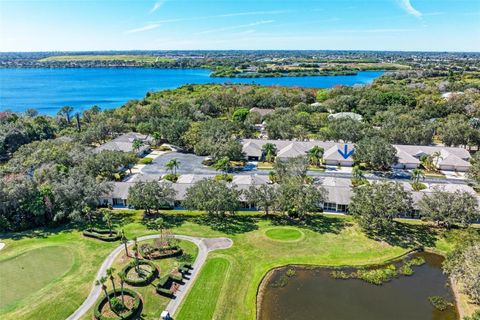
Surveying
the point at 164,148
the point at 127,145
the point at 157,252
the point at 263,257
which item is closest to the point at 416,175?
the point at 263,257

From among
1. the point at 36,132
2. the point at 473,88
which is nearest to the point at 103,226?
the point at 36,132

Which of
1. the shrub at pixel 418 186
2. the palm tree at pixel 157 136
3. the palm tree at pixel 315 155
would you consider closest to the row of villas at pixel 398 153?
the palm tree at pixel 315 155

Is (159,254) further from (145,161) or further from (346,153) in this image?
(346,153)

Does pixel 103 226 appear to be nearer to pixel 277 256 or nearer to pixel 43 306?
pixel 43 306

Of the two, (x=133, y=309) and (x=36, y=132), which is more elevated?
(x=36, y=132)

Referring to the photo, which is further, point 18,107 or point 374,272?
point 18,107
